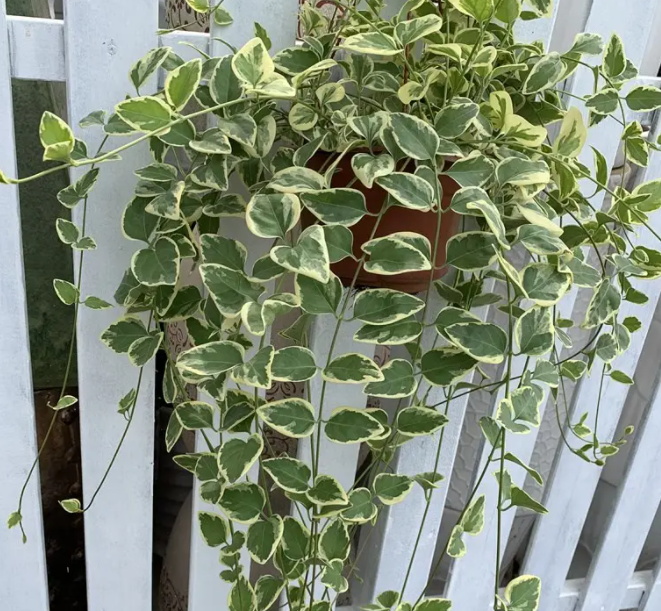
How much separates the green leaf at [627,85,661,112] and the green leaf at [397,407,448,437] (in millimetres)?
353

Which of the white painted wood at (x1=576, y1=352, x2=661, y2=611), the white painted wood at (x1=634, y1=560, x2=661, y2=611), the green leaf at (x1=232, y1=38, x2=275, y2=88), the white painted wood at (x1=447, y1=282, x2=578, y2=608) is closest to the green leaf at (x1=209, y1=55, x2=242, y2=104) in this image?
the green leaf at (x1=232, y1=38, x2=275, y2=88)

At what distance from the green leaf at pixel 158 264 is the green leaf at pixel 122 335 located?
0.10m

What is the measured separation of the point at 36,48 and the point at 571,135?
1.66ft

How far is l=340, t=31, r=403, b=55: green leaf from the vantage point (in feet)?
1.56

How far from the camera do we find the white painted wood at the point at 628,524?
3.47ft

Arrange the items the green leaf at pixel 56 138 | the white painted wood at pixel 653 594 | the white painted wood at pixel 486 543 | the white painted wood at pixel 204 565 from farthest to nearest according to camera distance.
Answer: the white painted wood at pixel 653 594, the white painted wood at pixel 486 543, the white painted wood at pixel 204 565, the green leaf at pixel 56 138

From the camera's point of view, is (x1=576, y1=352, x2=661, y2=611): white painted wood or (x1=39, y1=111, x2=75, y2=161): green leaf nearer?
(x1=39, y1=111, x2=75, y2=161): green leaf

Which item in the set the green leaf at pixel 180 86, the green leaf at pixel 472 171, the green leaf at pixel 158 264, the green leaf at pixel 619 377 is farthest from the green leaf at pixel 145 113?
the green leaf at pixel 619 377

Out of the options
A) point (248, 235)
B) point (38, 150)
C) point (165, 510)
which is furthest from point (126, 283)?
point (165, 510)

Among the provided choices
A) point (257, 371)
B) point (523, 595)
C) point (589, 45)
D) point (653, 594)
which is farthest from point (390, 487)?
point (653, 594)

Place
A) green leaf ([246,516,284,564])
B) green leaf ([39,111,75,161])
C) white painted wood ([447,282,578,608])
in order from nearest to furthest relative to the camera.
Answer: green leaf ([39,111,75,161]) < green leaf ([246,516,284,564]) < white painted wood ([447,282,578,608])

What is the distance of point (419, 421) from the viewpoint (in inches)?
24.8

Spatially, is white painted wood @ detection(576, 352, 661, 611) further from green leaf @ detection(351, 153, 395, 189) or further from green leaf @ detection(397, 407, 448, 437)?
green leaf @ detection(351, 153, 395, 189)

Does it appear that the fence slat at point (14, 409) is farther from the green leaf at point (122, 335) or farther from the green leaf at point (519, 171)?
the green leaf at point (519, 171)
